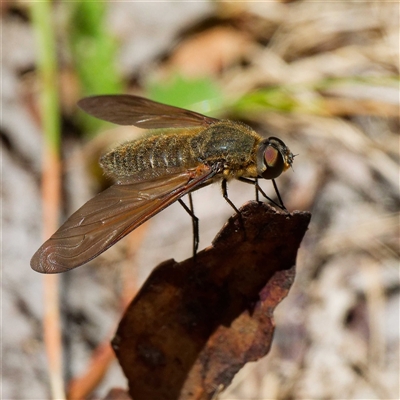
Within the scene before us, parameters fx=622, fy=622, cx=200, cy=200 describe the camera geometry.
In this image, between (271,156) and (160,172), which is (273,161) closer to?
(271,156)

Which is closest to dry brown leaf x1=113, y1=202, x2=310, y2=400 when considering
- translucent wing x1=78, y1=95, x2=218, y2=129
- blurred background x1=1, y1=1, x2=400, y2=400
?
blurred background x1=1, y1=1, x2=400, y2=400

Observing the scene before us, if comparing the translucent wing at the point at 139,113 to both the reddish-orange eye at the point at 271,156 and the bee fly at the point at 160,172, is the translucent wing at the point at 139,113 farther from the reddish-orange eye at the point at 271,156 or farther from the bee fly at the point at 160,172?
the reddish-orange eye at the point at 271,156

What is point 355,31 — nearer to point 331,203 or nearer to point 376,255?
point 331,203

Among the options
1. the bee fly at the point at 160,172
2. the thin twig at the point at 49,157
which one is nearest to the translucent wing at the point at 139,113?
the bee fly at the point at 160,172

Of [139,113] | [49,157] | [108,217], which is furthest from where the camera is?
[49,157]

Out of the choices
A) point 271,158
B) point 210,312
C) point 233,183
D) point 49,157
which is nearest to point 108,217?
point 210,312

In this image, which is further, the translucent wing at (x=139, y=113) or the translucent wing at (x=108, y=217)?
the translucent wing at (x=139, y=113)
